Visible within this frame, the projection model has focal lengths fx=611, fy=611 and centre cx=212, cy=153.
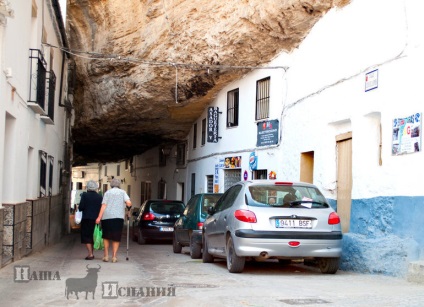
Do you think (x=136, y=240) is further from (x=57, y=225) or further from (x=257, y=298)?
(x=257, y=298)

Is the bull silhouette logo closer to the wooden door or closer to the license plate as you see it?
the license plate

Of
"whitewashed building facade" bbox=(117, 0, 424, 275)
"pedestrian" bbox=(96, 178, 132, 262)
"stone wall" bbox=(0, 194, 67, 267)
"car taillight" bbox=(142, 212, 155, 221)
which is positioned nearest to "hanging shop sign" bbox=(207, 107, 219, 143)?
"whitewashed building facade" bbox=(117, 0, 424, 275)

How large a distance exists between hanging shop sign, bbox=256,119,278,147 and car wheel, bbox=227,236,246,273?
671cm

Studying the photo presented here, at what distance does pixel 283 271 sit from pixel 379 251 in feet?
5.84

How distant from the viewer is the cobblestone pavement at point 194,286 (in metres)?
7.18

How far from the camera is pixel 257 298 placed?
739 centimetres

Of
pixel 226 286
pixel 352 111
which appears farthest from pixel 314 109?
pixel 226 286

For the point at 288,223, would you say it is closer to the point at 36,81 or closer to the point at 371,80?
the point at 371,80

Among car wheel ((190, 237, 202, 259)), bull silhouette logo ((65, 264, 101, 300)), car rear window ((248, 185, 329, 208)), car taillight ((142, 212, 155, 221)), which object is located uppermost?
car rear window ((248, 185, 329, 208))

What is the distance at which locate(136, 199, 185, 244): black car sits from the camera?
19.7 m

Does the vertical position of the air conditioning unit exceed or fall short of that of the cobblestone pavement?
it exceeds it

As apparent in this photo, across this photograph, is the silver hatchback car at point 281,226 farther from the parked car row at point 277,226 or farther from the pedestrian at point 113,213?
the pedestrian at point 113,213

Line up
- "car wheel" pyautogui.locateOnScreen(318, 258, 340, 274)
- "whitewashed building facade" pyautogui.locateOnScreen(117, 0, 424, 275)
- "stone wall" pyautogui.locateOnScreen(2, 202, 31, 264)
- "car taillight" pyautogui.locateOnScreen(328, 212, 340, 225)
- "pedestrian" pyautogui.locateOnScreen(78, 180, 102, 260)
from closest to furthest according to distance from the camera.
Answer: "whitewashed building facade" pyautogui.locateOnScreen(117, 0, 424, 275)
"car taillight" pyautogui.locateOnScreen(328, 212, 340, 225)
"car wheel" pyautogui.locateOnScreen(318, 258, 340, 274)
"stone wall" pyautogui.locateOnScreen(2, 202, 31, 264)
"pedestrian" pyautogui.locateOnScreen(78, 180, 102, 260)

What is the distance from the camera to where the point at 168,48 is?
18.9 m
